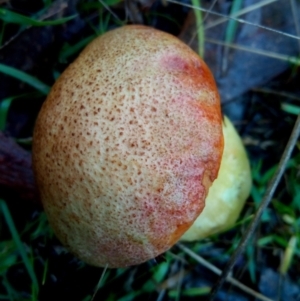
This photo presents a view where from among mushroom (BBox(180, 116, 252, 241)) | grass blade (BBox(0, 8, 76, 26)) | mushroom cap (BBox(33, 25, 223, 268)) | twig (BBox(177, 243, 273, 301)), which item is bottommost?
twig (BBox(177, 243, 273, 301))

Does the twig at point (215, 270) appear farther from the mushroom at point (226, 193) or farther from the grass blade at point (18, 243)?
the grass blade at point (18, 243)

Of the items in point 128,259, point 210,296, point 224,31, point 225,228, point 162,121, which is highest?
point 224,31

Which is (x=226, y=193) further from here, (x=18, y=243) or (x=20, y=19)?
(x=20, y=19)

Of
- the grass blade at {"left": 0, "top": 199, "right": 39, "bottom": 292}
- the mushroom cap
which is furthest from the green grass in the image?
the mushroom cap

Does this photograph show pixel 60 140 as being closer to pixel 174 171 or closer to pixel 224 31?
pixel 174 171

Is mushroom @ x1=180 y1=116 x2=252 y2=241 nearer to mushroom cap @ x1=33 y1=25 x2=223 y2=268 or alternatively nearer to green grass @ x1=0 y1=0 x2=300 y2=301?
green grass @ x1=0 y1=0 x2=300 y2=301

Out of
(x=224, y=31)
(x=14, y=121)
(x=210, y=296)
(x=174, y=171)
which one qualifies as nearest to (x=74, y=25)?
(x=14, y=121)
